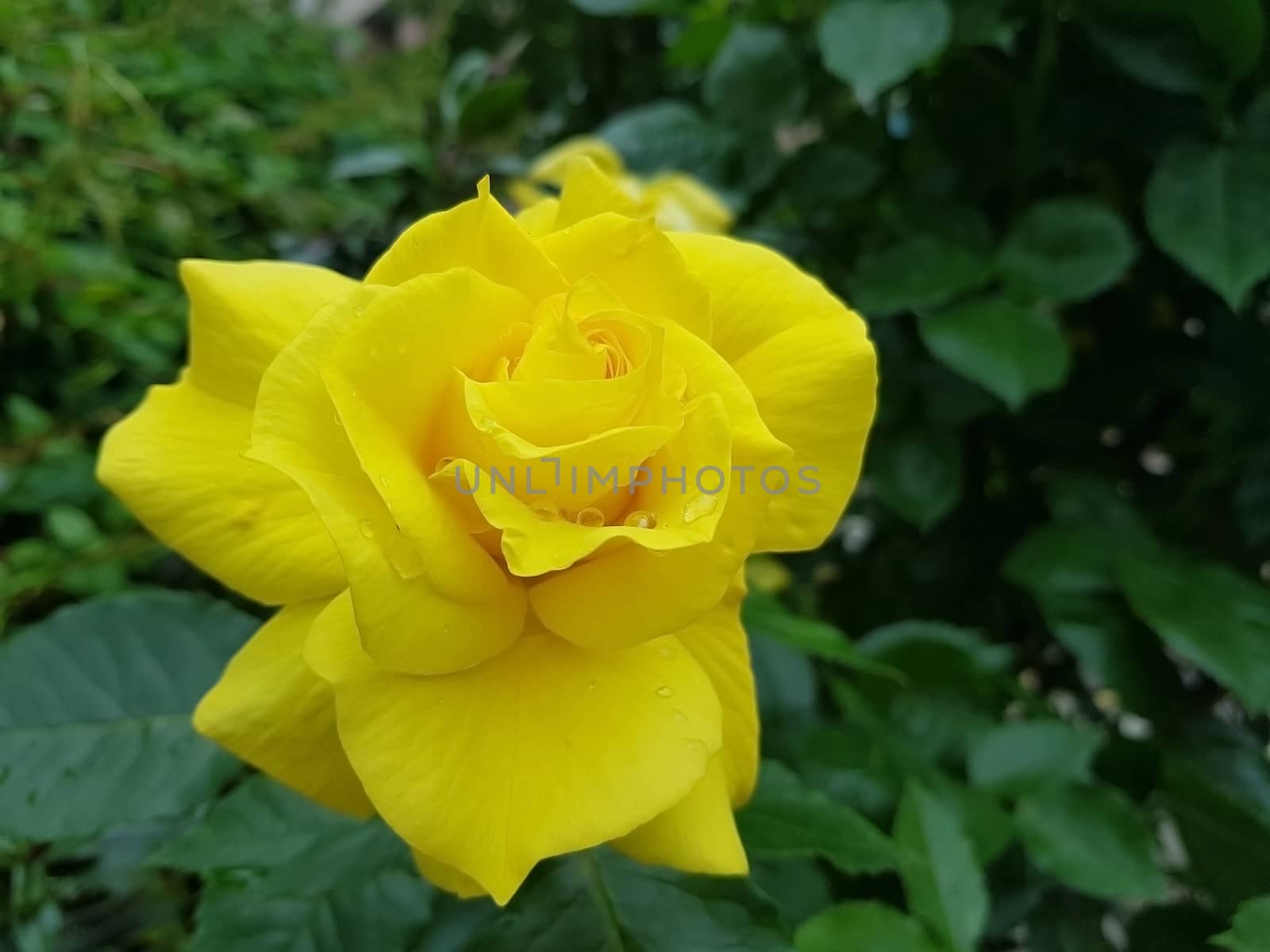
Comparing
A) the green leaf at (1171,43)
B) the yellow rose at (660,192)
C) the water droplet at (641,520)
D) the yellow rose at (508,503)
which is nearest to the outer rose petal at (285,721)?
the yellow rose at (508,503)

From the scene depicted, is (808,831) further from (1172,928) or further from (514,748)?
(1172,928)

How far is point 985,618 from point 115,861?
719mm

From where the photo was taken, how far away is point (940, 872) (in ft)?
1.39

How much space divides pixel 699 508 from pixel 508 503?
2.2 inches

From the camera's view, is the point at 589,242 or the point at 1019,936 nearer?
the point at 589,242

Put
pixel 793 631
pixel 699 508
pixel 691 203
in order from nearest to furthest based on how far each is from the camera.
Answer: pixel 699 508
pixel 793 631
pixel 691 203

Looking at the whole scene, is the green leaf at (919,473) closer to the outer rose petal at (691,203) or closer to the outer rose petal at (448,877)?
the outer rose petal at (691,203)

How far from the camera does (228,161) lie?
0.82m

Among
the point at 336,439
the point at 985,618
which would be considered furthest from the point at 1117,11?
the point at 336,439

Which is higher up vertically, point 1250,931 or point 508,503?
point 508,503

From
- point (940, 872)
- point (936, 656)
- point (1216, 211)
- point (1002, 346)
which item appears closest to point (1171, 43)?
point (1216, 211)

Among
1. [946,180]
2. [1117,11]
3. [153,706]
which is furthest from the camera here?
[946,180]

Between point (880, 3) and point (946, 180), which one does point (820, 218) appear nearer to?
point (946, 180)

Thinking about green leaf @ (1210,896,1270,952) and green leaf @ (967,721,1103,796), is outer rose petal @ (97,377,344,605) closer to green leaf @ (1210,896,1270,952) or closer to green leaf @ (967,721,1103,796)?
green leaf @ (1210,896,1270,952)
